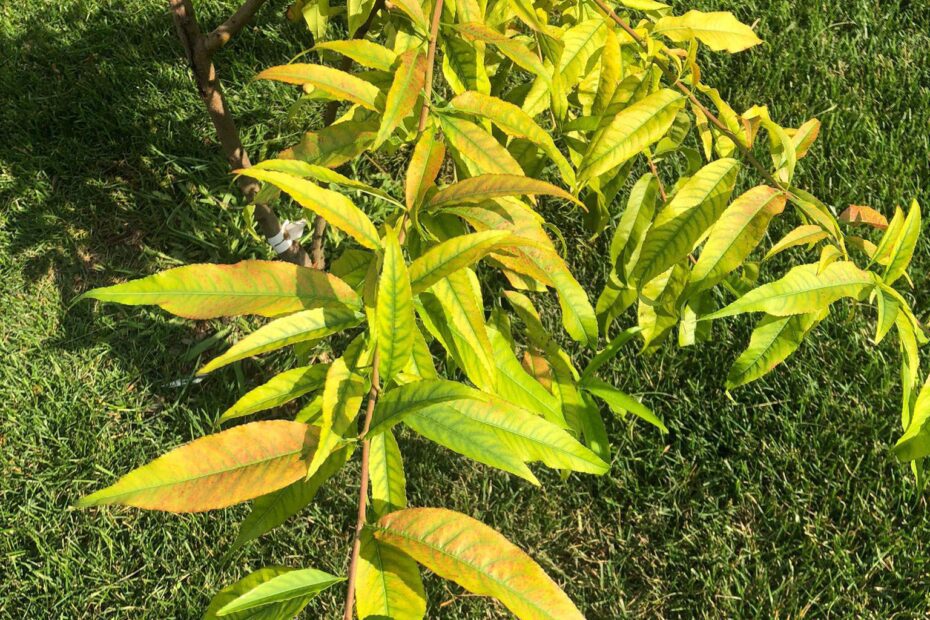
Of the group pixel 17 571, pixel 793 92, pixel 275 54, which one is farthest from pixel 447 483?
pixel 793 92

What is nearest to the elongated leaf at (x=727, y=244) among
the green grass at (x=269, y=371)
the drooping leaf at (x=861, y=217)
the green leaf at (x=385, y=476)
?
the drooping leaf at (x=861, y=217)

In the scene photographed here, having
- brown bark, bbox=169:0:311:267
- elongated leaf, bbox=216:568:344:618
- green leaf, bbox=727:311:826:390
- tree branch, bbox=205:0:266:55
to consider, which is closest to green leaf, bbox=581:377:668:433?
green leaf, bbox=727:311:826:390

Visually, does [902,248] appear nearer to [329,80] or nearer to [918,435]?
[918,435]

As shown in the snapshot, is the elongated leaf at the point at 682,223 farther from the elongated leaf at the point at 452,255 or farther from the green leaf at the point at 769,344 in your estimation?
the elongated leaf at the point at 452,255

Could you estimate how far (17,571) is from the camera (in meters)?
2.55

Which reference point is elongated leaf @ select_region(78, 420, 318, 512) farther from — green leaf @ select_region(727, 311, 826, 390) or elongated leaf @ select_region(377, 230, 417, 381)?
green leaf @ select_region(727, 311, 826, 390)

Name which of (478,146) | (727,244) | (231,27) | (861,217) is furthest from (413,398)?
(231,27)

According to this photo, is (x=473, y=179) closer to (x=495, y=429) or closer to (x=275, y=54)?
(x=495, y=429)

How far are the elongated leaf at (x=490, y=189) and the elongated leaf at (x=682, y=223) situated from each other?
0.86ft

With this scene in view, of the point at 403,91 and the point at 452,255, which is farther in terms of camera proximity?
the point at 403,91

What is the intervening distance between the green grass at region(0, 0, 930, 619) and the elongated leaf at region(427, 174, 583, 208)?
1.68 m

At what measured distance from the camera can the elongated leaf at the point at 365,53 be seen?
1255 millimetres

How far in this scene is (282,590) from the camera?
857 millimetres

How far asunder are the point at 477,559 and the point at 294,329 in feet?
1.17
